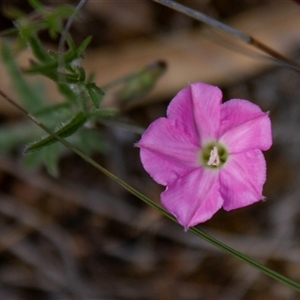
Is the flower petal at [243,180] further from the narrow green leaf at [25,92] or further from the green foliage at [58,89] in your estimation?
the narrow green leaf at [25,92]

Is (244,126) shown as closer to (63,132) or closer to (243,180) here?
(243,180)

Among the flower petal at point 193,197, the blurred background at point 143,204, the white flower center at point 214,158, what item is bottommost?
the flower petal at point 193,197

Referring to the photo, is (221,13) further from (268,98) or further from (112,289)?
(112,289)

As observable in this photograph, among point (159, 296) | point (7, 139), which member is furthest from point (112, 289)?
point (7, 139)

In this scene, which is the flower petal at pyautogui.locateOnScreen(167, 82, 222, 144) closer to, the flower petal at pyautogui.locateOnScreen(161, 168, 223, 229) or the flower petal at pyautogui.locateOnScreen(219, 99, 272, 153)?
the flower petal at pyautogui.locateOnScreen(219, 99, 272, 153)

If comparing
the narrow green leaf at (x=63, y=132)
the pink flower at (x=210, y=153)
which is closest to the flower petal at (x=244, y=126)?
the pink flower at (x=210, y=153)
